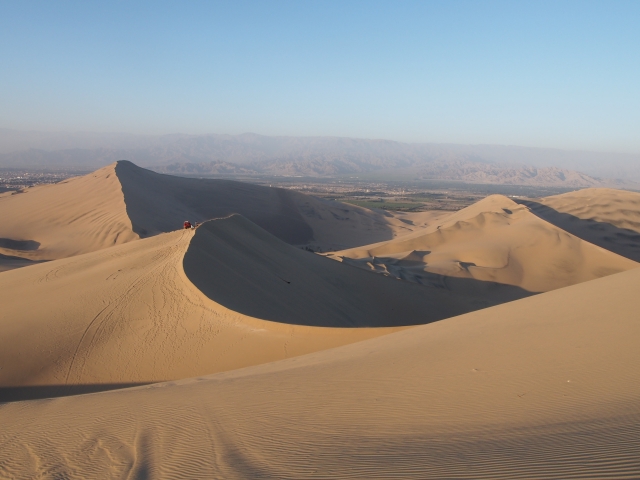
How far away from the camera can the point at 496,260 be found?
77.8ft

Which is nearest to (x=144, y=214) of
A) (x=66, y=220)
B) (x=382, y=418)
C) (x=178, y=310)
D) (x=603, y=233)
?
(x=66, y=220)

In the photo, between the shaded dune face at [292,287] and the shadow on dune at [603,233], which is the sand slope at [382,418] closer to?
the shaded dune face at [292,287]

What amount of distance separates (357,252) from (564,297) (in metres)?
16.7

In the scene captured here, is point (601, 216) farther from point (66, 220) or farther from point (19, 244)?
point (19, 244)

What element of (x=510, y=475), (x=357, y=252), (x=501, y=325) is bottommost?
(x=357, y=252)

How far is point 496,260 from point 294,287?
1304 cm

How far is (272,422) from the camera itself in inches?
206

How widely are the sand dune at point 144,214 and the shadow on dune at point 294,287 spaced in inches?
453

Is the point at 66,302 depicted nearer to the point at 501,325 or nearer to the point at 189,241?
the point at 189,241

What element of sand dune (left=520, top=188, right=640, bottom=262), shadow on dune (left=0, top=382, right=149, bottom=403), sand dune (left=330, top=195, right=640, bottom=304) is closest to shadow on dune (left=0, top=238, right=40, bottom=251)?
sand dune (left=330, top=195, right=640, bottom=304)

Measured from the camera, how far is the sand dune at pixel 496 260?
2103 cm

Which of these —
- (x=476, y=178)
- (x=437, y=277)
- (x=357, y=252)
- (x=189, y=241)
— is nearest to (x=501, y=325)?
(x=189, y=241)

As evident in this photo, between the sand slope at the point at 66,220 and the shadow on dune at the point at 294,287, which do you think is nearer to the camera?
the shadow on dune at the point at 294,287

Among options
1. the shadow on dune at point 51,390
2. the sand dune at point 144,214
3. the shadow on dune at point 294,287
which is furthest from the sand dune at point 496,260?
the shadow on dune at point 51,390
